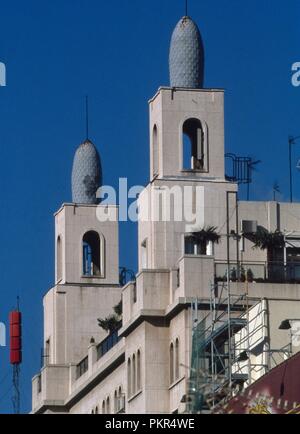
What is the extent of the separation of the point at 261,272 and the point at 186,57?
10.5 m

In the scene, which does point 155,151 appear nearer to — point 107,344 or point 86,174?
point 107,344

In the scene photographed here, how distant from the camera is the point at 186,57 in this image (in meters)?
94.2

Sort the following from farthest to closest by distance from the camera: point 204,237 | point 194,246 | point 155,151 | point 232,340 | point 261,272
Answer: point 155,151
point 194,246
point 204,237
point 261,272
point 232,340

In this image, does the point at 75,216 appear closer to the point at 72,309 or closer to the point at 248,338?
the point at 72,309

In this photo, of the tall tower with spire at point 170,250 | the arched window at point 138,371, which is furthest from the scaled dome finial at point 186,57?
the arched window at point 138,371

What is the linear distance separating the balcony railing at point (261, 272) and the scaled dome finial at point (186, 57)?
329 inches

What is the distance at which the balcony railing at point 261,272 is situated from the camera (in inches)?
3413

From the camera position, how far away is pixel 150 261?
9112 cm

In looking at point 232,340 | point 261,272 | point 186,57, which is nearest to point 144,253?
point 261,272

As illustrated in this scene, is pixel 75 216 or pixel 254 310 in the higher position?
pixel 75 216

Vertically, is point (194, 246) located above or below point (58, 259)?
below

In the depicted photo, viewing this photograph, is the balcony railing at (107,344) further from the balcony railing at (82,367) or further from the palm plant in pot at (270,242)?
the palm plant in pot at (270,242)

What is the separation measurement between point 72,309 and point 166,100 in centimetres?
2093

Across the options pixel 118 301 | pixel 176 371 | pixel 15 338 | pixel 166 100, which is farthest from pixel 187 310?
pixel 15 338
